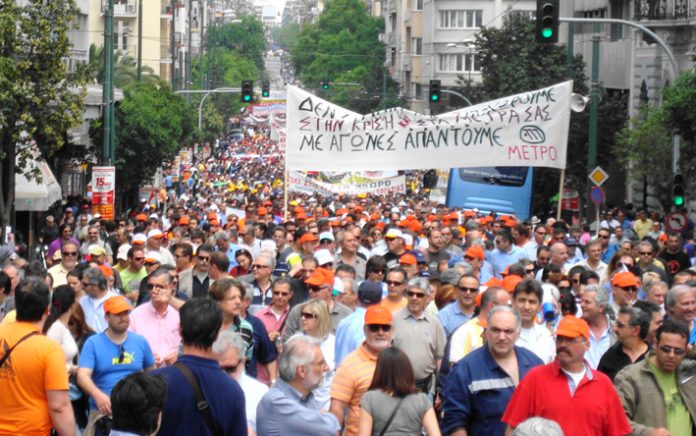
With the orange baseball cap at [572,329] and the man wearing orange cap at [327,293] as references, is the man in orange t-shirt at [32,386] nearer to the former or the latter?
the orange baseball cap at [572,329]

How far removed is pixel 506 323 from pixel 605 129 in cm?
3656

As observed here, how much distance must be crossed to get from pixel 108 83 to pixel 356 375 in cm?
2489

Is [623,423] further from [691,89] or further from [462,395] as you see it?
[691,89]

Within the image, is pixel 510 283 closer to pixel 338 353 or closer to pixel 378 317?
pixel 338 353

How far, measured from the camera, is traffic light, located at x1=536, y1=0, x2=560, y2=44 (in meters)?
24.2

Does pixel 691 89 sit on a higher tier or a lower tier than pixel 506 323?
higher

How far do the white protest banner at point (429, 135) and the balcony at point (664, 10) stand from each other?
51.8 ft

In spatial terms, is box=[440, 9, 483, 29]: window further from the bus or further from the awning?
the awning

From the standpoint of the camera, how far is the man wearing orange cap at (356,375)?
30.3 ft

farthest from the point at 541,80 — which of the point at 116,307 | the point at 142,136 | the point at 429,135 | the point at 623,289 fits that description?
the point at 116,307

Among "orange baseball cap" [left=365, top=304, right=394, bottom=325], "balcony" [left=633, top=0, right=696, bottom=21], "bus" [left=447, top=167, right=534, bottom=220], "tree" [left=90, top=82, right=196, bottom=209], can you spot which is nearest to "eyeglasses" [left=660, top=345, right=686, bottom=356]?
"orange baseball cap" [left=365, top=304, right=394, bottom=325]

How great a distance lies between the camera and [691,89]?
2939 cm

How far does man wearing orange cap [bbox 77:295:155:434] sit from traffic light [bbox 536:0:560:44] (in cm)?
1537

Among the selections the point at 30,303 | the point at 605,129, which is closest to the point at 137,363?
the point at 30,303
